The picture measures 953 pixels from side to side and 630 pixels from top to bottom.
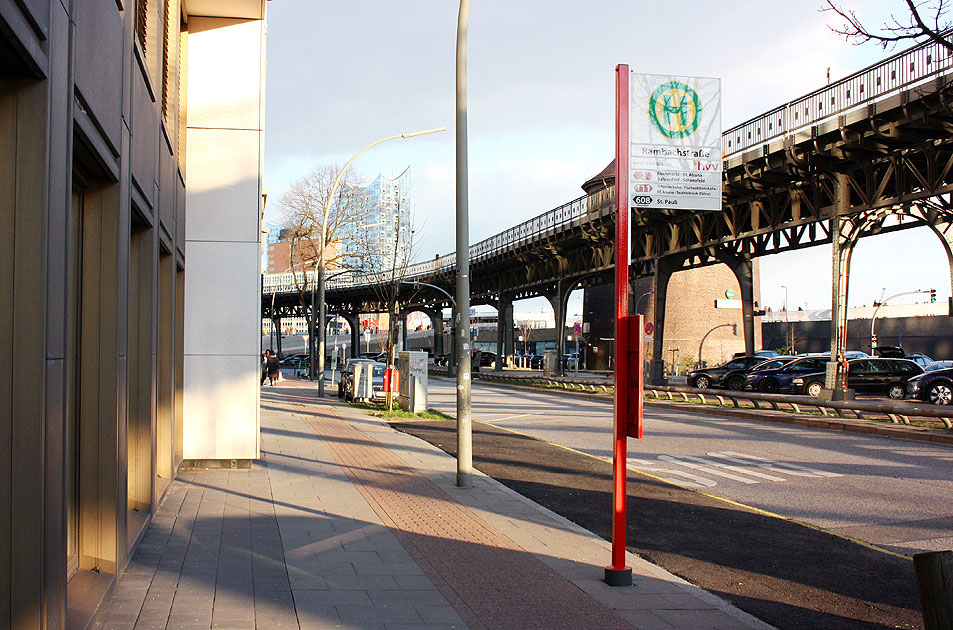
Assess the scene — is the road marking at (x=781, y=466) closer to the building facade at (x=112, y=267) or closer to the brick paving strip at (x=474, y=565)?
the brick paving strip at (x=474, y=565)

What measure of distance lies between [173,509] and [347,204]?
3699 centimetres

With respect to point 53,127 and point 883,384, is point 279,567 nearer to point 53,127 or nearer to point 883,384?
point 53,127

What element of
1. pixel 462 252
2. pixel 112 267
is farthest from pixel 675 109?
pixel 462 252

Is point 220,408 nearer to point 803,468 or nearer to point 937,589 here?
point 803,468

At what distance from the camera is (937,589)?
11.8 feet

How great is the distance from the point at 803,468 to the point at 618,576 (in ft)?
28.6

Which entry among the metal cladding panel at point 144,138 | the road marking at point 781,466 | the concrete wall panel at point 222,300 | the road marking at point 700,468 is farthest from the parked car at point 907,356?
the metal cladding panel at point 144,138

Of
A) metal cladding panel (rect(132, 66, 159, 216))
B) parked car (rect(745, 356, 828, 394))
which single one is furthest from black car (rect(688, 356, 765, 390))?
metal cladding panel (rect(132, 66, 159, 216))

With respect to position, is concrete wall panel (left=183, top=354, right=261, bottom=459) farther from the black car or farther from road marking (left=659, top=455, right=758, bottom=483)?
the black car

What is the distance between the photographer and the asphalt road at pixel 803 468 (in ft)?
31.7

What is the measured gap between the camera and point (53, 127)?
4.11m

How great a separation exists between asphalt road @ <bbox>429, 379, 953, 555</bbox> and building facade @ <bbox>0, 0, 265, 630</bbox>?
7.14 metres

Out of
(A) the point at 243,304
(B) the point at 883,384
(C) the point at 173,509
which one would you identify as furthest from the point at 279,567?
(B) the point at 883,384

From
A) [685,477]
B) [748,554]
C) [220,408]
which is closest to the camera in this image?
[748,554]
